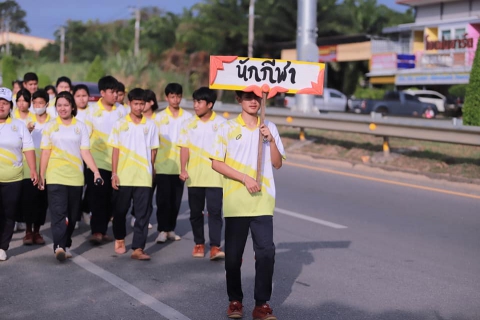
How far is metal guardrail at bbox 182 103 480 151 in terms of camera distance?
44.5ft

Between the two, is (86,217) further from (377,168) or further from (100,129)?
(377,168)

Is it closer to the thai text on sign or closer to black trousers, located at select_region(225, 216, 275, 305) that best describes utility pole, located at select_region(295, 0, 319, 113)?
the thai text on sign

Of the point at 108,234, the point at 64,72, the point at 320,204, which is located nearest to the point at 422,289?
the point at 108,234

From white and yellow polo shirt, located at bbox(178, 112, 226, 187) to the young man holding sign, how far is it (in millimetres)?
2171

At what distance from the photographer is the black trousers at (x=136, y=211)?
26.9 ft

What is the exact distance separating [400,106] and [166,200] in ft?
105

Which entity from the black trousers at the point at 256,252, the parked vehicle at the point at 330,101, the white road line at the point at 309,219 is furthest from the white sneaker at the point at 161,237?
the parked vehicle at the point at 330,101

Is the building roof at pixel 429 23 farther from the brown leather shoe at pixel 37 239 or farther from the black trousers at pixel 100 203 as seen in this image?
the brown leather shoe at pixel 37 239

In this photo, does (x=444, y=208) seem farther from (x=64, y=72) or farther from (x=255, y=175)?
(x=64, y=72)

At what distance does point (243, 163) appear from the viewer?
6000 mm

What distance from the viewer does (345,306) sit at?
249 inches

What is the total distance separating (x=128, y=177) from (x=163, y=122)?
1059 millimetres

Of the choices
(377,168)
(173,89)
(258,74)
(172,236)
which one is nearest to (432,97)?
(377,168)

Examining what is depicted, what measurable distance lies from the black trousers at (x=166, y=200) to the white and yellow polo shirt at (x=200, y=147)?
772 millimetres
